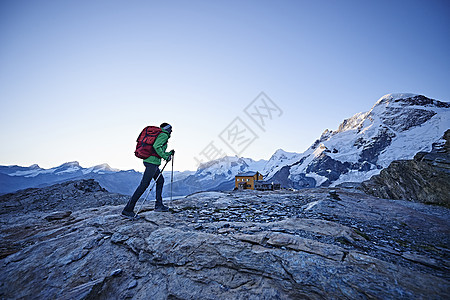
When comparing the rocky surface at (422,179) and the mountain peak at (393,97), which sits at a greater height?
the mountain peak at (393,97)

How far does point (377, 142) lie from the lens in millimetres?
135125

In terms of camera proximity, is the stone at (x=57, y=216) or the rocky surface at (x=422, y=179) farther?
the rocky surface at (x=422, y=179)

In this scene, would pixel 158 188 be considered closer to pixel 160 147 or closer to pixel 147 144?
pixel 160 147

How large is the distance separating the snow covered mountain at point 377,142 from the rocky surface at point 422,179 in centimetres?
10442

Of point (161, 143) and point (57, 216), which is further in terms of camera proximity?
point (57, 216)

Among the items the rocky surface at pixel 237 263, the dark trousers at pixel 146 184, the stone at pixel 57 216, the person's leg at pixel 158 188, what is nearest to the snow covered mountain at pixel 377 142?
the rocky surface at pixel 237 263

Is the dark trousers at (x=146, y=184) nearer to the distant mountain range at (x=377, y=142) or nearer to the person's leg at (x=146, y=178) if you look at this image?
the person's leg at (x=146, y=178)

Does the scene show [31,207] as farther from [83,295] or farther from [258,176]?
[258,176]

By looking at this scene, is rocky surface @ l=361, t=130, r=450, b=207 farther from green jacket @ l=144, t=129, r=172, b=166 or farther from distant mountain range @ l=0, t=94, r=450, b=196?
distant mountain range @ l=0, t=94, r=450, b=196

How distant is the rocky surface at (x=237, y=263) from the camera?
8.54 feet

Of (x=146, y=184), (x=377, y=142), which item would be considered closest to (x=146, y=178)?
(x=146, y=184)

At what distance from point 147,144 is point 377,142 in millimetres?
174925

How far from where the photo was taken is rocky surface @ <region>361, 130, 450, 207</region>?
1491 cm

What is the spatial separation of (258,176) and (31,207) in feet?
206
